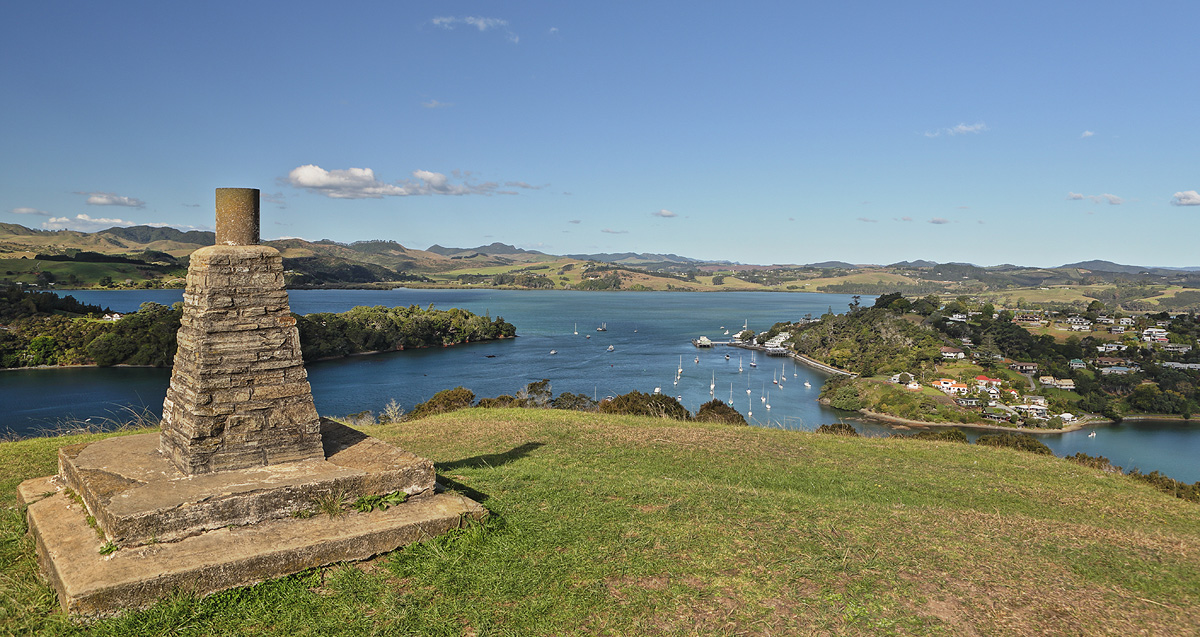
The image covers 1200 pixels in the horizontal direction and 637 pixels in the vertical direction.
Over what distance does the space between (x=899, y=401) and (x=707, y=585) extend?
60.3 metres

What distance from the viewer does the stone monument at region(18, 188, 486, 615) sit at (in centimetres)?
482

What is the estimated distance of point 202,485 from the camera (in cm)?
547

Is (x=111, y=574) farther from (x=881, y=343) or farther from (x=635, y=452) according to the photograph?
(x=881, y=343)

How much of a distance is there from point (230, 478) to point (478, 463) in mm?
3811

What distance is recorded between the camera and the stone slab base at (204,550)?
4.42 meters

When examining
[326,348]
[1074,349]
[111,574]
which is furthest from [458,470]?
[1074,349]

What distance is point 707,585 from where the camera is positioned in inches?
199

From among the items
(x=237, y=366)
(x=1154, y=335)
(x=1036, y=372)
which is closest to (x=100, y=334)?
(x=237, y=366)

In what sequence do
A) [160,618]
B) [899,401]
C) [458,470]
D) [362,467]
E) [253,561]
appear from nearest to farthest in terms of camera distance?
[160,618], [253,561], [362,467], [458,470], [899,401]

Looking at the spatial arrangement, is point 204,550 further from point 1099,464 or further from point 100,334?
point 100,334

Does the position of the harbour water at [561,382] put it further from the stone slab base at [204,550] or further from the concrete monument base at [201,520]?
the stone slab base at [204,550]

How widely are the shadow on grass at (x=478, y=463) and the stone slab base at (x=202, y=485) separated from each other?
0.90m

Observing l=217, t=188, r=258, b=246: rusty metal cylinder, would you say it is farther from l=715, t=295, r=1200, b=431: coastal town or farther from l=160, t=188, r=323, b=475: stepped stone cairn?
l=715, t=295, r=1200, b=431: coastal town

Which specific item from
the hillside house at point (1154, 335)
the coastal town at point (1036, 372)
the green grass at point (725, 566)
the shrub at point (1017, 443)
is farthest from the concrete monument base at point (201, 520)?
the hillside house at point (1154, 335)
